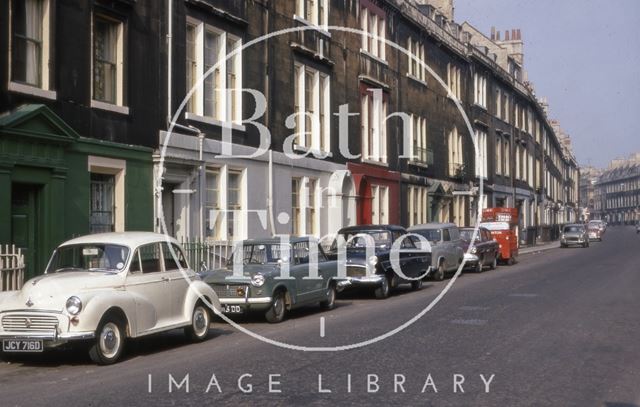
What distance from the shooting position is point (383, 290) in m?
19.8

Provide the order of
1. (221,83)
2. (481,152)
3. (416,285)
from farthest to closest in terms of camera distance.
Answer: (481,152), (221,83), (416,285)

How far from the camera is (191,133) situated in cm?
2075

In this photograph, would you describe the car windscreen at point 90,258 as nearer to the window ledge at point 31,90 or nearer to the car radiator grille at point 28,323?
the car radiator grille at point 28,323

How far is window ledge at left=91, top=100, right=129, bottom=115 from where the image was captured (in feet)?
57.2

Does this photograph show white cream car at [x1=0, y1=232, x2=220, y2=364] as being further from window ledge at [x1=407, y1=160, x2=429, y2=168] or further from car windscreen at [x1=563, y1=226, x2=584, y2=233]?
car windscreen at [x1=563, y1=226, x2=584, y2=233]

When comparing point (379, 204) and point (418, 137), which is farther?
point (418, 137)

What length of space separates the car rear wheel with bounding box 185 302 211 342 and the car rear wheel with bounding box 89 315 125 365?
1.83 meters

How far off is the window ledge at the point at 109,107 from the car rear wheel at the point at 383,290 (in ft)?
24.4

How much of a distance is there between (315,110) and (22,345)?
18474 mm

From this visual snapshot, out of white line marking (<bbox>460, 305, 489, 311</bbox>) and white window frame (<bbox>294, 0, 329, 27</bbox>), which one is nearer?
white line marking (<bbox>460, 305, 489, 311</bbox>)

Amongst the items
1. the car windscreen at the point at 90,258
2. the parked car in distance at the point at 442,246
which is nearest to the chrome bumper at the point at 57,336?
the car windscreen at the point at 90,258

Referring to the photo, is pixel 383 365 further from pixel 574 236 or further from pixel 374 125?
pixel 574 236

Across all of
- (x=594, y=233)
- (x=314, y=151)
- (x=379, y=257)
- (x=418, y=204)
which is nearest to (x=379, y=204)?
(x=418, y=204)

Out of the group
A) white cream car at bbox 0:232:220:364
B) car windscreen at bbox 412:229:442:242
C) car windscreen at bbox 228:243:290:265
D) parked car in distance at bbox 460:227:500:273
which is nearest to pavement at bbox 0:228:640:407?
white cream car at bbox 0:232:220:364
